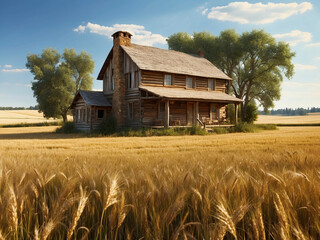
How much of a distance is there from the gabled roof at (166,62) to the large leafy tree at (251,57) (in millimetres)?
11112

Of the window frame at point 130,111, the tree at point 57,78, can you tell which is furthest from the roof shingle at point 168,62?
the tree at point 57,78

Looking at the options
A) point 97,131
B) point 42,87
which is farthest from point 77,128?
point 42,87

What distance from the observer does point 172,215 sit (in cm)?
157

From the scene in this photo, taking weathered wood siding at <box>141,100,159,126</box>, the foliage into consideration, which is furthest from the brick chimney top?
the foliage

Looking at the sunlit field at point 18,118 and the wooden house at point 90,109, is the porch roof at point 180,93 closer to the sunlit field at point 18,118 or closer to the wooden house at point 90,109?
the wooden house at point 90,109

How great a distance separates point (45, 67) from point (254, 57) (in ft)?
129

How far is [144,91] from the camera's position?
25281mm

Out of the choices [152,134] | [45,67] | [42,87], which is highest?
[45,67]

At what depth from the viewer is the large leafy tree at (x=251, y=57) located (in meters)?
41.4

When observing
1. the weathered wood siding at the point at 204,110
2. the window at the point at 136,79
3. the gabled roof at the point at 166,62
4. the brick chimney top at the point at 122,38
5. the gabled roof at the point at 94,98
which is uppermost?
the brick chimney top at the point at 122,38

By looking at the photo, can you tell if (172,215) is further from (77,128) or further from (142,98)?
(77,128)

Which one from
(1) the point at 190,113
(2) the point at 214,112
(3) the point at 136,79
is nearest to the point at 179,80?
(1) the point at 190,113

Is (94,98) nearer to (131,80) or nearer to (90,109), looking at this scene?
(90,109)

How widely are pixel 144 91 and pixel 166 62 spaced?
5.44m
